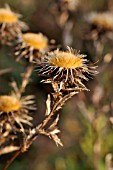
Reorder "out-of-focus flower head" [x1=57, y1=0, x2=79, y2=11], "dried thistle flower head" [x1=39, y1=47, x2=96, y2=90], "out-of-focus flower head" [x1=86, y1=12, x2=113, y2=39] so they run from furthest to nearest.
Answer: "out-of-focus flower head" [x1=57, y1=0, x2=79, y2=11], "out-of-focus flower head" [x1=86, y1=12, x2=113, y2=39], "dried thistle flower head" [x1=39, y1=47, x2=96, y2=90]

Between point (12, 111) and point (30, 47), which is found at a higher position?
point (30, 47)

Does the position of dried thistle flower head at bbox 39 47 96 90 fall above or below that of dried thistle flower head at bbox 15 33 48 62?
below

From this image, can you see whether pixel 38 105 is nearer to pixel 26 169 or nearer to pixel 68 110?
pixel 68 110

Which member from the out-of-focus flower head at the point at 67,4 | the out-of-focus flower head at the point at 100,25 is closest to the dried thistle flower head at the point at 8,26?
the out-of-focus flower head at the point at 100,25

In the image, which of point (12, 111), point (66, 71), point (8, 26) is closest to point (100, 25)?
point (8, 26)

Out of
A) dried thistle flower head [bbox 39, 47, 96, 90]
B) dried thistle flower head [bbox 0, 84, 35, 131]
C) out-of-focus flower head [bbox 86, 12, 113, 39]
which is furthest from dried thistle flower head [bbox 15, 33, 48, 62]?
out-of-focus flower head [bbox 86, 12, 113, 39]

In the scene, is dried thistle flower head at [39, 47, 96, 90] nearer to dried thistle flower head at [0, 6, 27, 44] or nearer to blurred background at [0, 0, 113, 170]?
dried thistle flower head at [0, 6, 27, 44]

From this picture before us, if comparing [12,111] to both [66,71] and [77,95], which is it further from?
[77,95]
